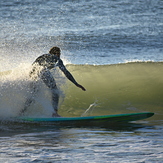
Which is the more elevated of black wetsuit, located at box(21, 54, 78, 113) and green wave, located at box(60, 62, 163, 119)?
black wetsuit, located at box(21, 54, 78, 113)

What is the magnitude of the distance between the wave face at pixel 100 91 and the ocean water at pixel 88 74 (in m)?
0.02

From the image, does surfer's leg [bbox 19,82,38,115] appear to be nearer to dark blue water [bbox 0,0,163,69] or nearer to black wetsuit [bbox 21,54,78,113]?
black wetsuit [bbox 21,54,78,113]

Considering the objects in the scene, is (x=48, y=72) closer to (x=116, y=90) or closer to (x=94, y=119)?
(x=94, y=119)

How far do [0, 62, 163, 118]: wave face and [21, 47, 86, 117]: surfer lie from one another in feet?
0.38

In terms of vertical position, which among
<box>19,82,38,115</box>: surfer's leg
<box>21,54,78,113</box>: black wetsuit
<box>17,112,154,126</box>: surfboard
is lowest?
<box>17,112,154,126</box>: surfboard

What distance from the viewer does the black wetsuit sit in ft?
23.0

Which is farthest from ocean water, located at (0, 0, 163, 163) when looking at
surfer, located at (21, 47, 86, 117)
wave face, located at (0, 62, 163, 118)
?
surfer, located at (21, 47, 86, 117)

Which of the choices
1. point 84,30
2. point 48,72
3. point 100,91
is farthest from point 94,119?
point 84,30

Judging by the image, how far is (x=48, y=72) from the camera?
7.13 m

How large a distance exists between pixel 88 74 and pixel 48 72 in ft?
14.5

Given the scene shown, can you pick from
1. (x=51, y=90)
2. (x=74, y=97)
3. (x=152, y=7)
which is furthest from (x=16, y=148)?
(x=152, y=7)

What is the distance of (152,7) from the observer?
25.3 metres

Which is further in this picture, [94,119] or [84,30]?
[84,30]

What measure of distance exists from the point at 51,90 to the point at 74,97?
7.46 ft
